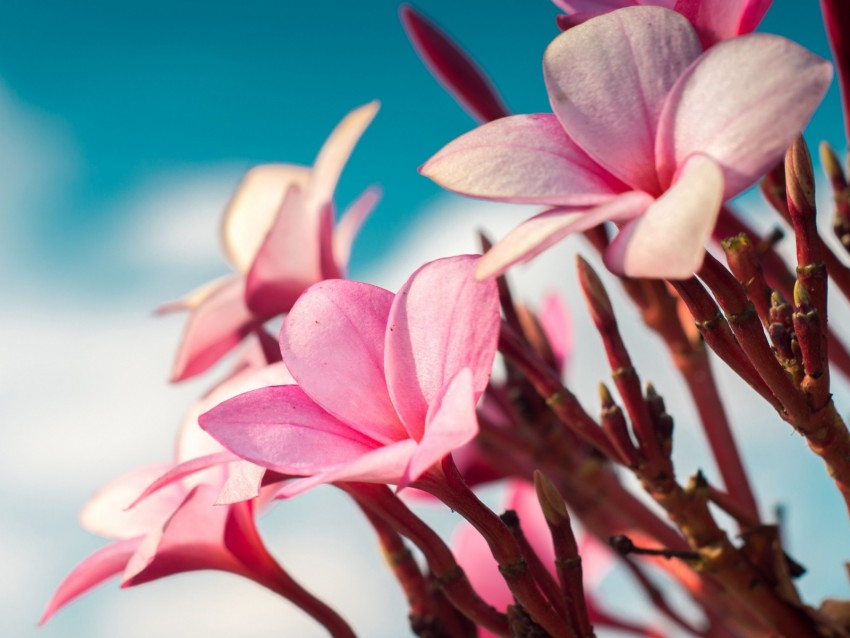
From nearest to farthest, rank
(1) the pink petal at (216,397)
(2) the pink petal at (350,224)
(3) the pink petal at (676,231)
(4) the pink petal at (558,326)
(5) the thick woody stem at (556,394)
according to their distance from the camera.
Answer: (3) the pink petal at (676,231), (1) the pink petal at (216,397), (5) the thick woody stem at (556,394), (2) the pink petal at (350,224), (4) the pink petal at (558,326)

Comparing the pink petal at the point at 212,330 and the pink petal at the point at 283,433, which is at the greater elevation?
the pink petal at the point at 212,330

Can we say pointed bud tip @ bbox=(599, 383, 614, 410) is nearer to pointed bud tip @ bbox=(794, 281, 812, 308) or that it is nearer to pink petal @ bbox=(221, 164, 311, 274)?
pointed bud tip @ bbox=(794, 281, 812, 308)

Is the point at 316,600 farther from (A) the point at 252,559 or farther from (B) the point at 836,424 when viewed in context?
(B) the point at 836,424

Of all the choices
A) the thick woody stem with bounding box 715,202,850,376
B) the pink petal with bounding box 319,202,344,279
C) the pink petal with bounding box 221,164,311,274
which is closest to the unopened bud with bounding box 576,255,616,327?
the thick woody stem with bounding box 715,202,850,376

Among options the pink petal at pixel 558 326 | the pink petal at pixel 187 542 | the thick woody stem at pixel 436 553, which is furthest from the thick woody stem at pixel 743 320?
the pink petal at pixel 558 326

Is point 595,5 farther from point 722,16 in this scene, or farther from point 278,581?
point 278,581

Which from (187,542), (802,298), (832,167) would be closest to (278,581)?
(187,542)

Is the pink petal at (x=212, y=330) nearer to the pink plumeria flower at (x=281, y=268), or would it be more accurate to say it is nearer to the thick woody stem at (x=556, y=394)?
the pink plumeria flower at (x=281, y=268)
